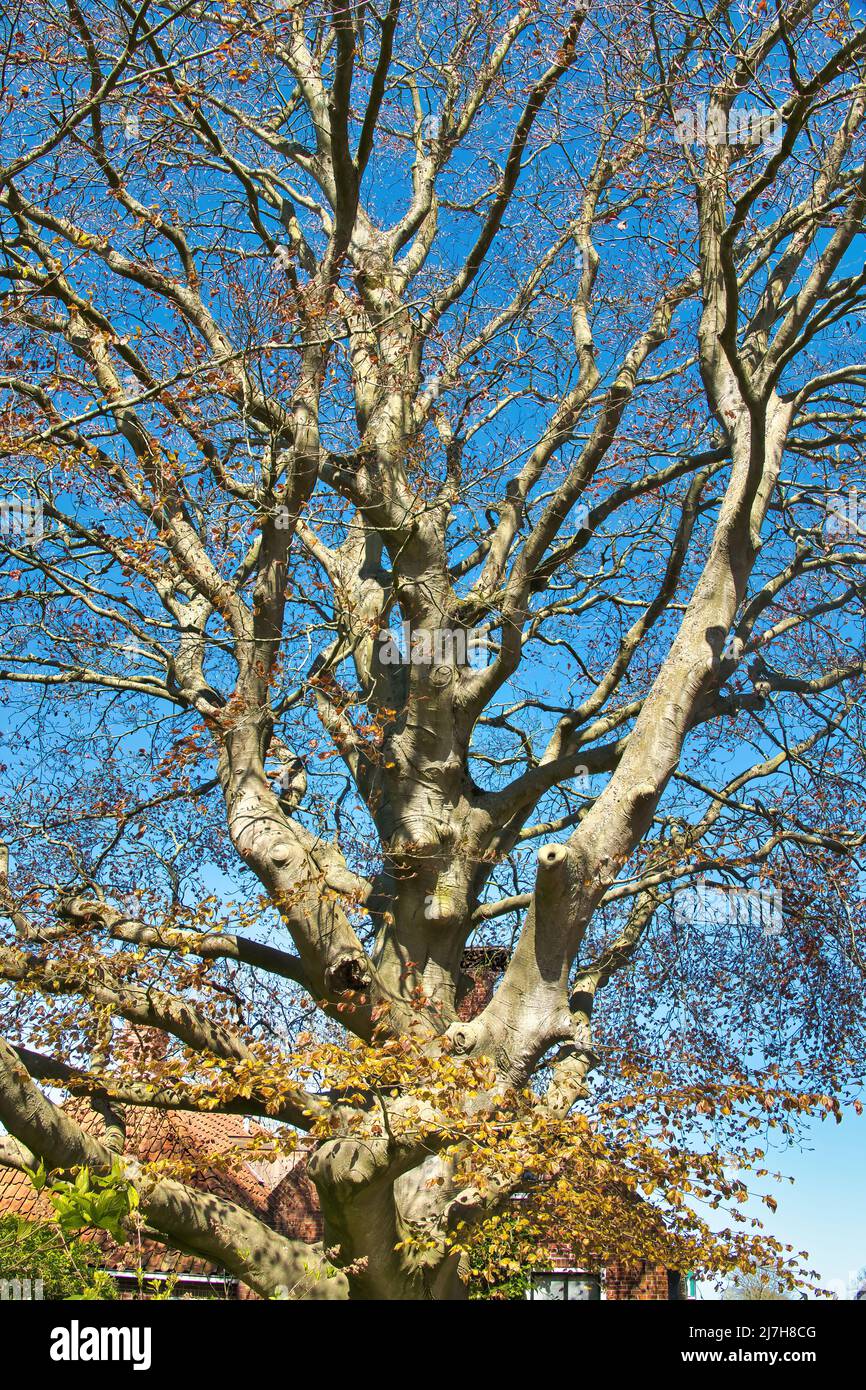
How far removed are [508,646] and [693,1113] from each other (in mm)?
3837

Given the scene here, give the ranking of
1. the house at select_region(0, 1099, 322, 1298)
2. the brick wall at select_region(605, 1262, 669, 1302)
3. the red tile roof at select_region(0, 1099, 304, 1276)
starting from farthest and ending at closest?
the brick wall at select_region(605, 1262, 669, 1302)
the house at select_region(0, 1099, 322, 1298)
the red tile roof at select_region(0, 1099, 304, 1276)

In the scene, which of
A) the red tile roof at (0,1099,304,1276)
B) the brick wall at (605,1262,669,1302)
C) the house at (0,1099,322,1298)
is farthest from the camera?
the brick wall at (605,1262,669,1302)

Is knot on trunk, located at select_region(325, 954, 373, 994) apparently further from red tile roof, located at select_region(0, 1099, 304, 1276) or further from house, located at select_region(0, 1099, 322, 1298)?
house, located at select_region(0, 1099, 322, 1298)

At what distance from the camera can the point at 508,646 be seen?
28.2ft

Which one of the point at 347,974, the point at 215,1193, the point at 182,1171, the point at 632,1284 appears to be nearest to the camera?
the point at 182,1171

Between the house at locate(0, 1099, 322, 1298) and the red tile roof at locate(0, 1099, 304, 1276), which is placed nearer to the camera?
the red tile roof at locate(0, 1099, 304, 1276)

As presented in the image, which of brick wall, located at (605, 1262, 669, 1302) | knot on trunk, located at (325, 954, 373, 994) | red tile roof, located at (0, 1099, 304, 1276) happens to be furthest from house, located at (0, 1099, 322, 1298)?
brick wall, located at (605, 1262, 669, 1302)

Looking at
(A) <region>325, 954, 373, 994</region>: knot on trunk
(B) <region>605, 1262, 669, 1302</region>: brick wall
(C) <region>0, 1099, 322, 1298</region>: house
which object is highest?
(A) <region>325, 954, 373, 994</region>: knot on trunk

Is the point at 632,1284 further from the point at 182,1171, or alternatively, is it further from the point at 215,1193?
the point at 182,1171

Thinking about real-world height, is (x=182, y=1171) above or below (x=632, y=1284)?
above

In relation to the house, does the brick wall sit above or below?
below

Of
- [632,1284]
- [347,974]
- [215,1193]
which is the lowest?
[632,1284]

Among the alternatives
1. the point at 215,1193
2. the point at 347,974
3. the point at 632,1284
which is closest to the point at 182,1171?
the point at 347,974
